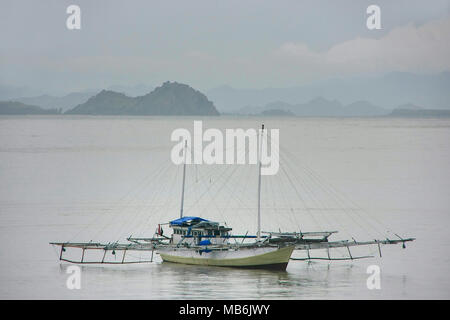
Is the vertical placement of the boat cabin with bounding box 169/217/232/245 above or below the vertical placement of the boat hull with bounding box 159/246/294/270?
above

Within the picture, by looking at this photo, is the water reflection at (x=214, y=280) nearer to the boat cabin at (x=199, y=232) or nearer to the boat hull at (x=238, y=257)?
the boat hull at (x=238, y=257)

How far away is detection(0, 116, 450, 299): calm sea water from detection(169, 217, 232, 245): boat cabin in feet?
5.45

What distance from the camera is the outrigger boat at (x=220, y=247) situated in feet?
144

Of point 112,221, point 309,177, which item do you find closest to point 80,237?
point 112,221

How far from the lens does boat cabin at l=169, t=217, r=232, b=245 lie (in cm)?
4578

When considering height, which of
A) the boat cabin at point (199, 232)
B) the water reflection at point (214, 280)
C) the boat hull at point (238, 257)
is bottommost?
the water reflection at point (214, 280)

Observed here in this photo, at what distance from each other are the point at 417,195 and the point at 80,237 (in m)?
33.5

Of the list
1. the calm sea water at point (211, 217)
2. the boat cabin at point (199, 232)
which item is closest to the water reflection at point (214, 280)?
the calm sea water at point (211, 217)

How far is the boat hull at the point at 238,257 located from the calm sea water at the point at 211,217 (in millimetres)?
605

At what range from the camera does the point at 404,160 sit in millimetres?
119938

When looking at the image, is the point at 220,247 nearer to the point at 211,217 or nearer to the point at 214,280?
the point at 214,280

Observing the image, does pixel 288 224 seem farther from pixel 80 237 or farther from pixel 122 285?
pixel 122 285

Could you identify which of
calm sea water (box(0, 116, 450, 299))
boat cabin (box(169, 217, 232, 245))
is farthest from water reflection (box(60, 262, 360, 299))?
boat cabin (box(169, 217, 232, 245))

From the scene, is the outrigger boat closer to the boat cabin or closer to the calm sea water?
the boat cabin
